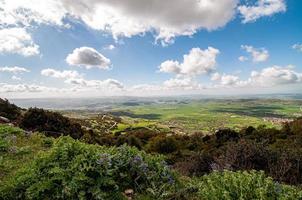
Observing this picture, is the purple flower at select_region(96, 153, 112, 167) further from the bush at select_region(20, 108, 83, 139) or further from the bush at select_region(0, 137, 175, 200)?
the bush at select_region(20, 108, 83, 139)

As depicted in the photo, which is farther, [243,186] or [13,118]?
[13,118]

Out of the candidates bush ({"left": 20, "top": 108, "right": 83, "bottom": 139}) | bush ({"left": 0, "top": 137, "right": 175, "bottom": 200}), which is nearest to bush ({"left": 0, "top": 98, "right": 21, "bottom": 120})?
bush ({"left": 20, "top": 108, "right": 83, "bottom": 139})

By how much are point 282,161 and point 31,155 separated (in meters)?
7.13

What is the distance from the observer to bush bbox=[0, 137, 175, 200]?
484cm

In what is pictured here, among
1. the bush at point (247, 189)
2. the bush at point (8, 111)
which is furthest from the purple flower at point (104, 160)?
the bush at point (8, 111)

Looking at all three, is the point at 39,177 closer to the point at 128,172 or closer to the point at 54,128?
the point at 128,172

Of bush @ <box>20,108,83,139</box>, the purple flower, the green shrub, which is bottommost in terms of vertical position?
bush @ <box>20,108,83,139</box>

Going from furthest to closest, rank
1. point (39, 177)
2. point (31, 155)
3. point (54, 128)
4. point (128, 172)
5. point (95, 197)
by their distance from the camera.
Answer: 1. point (54, 128)
2. point (31, 155)
3. point (128, 172)
4. point (39, 177)
5. point (95, 197)

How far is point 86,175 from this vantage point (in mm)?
5059

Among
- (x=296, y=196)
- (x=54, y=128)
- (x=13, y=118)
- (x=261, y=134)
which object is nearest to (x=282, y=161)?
(x=296, y=196)

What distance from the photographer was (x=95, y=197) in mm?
4742

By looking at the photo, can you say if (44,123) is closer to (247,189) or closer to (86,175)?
(86,175)

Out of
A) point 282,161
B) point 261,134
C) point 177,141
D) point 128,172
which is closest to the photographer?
point 128,172

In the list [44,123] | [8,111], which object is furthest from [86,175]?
[8,111]
